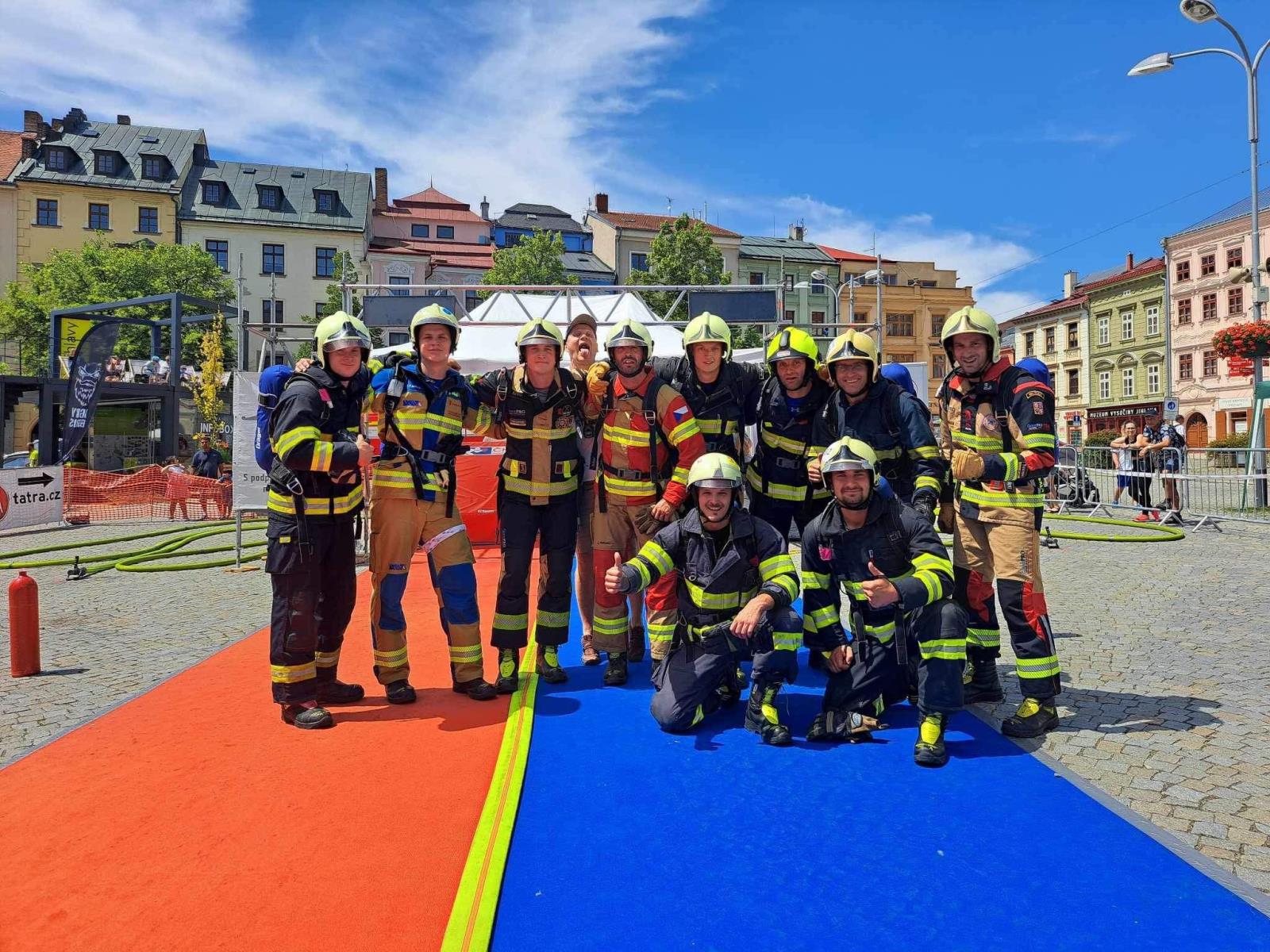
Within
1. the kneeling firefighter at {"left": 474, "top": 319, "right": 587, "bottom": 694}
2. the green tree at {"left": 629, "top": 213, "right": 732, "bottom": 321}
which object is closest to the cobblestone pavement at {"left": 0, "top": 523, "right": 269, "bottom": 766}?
the kneeling firefighter at {"left": 474, "top": 319, "right": 587, "bottom": 694}

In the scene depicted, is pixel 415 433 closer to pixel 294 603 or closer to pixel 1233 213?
pixel 294 603

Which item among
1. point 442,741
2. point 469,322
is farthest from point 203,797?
point 469,322

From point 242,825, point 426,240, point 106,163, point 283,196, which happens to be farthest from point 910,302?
point 242,825

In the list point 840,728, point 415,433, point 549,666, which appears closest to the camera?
point 840,728

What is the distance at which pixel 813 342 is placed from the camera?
5016mm

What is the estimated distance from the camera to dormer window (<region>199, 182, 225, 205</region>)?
47.9 meters

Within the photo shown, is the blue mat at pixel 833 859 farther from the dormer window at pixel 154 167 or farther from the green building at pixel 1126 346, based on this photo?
the dormer window at pixel 154 167

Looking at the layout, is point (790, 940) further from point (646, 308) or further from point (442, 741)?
point (646, 308)

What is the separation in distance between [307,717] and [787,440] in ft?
10.7

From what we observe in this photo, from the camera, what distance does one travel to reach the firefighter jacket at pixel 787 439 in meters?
4.90

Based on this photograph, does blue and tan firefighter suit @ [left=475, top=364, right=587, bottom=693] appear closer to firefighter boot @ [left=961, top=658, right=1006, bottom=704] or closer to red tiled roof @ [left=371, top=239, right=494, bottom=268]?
firefighter boot @ [left=961, top=658, right=1006, bottom=704]

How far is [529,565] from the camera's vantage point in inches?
192

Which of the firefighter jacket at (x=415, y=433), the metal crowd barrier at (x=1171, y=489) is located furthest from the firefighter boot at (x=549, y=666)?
the metal crowd barrier at (x=1171, y=489)

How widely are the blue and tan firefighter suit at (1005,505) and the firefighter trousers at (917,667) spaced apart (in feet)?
1.35
